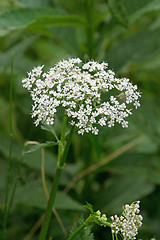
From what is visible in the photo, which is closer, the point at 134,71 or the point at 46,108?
the point at 46,108

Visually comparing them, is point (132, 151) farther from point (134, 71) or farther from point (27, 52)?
point (27, 52)

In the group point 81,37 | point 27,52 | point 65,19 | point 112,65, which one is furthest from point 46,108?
point 27,52

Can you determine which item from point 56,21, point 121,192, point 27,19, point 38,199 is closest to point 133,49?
point 56,21

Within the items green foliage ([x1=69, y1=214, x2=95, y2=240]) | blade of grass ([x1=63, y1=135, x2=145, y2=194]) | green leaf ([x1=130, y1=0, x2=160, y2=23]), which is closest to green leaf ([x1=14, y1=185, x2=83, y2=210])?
blade of grass ([x1=63, y1=135, x2=145, y2=194])

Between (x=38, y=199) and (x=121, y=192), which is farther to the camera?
(x=121, y=192)

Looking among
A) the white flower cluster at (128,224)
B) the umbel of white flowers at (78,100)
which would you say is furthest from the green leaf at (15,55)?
the white flower cluster at (128,224)

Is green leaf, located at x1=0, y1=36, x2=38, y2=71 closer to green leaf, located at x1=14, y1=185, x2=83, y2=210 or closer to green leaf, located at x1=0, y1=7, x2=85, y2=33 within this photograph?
green leaf, located at x1=0, y1=7, x2=85, y2=33

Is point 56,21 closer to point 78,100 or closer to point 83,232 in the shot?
point 78,100
